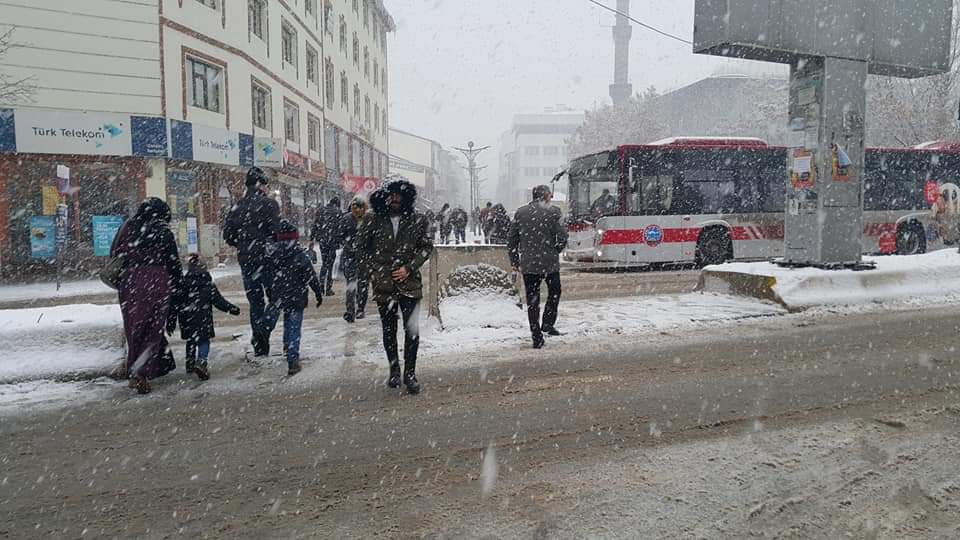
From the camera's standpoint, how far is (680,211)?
602 inches

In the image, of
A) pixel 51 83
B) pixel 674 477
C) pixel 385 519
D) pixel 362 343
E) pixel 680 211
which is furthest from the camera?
pixel 51 83

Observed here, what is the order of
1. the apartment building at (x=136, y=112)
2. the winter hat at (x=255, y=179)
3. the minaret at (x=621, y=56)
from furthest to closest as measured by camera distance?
the minaret at (x=621, y=56), the apartment building at (x=136, y=112), the winter hat at (x=255, y=179)

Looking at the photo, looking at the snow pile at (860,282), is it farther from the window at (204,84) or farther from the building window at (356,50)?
the building window at (356,50)

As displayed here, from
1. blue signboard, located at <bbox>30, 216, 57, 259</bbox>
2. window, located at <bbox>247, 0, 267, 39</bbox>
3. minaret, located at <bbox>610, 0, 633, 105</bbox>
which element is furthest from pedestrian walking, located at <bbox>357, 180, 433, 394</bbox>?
minaret, located at <bbox>610, 0, 633, 105</bbox>

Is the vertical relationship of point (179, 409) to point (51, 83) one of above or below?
below

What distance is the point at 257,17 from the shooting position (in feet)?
78.0

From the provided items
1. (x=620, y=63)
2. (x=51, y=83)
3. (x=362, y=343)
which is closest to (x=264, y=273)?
(x=362, y=343)

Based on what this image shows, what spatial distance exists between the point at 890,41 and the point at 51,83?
19432 mm

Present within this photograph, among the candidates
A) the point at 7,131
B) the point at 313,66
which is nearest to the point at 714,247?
the point at 7,131

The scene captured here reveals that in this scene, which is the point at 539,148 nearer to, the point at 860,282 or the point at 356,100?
the point at 356,100

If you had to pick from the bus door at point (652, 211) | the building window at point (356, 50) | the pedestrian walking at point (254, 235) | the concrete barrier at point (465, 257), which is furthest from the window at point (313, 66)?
the pedestrian walking at point (254, 235)

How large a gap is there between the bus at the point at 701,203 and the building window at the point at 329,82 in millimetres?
20809

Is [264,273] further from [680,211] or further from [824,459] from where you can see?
[680,211]

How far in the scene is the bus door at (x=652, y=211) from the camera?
49.2 feet
